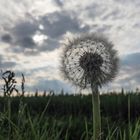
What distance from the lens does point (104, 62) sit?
260 inches

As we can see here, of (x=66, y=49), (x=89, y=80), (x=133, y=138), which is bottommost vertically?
(x=133, y=138)

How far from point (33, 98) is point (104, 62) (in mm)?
10210

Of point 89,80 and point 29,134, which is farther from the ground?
point 89,80

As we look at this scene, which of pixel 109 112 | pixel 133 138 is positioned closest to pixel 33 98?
pixel 109 112

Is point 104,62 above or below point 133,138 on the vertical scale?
above

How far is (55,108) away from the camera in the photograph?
52.1ft

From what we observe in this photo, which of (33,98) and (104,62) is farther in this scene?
(33,98)

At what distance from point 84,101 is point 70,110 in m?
0.58

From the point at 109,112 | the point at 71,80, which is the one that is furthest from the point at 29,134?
the point at 109,112

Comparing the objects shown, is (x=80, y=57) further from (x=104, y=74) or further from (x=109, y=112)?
(x=109, y=112)

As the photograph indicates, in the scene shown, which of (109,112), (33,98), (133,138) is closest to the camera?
(133,138)

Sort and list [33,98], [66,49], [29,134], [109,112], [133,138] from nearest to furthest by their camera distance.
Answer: [133,138] < [29,134] < [66,49] < [109,112] < [33,98]

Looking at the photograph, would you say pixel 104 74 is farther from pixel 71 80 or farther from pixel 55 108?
pixel 55 108

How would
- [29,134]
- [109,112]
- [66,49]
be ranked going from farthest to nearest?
[109,112] < [66,49] < [29,134]
